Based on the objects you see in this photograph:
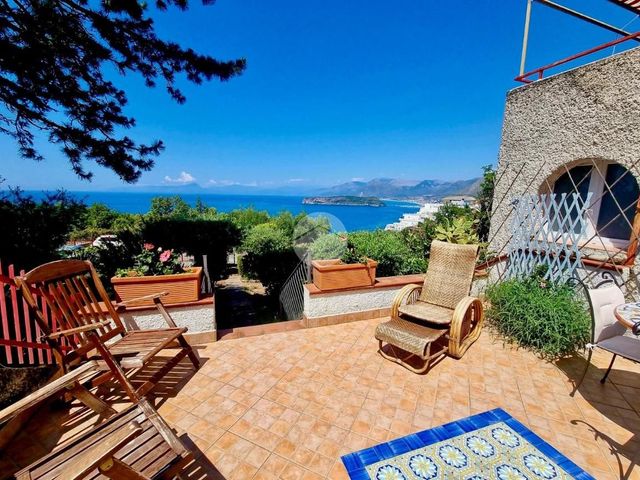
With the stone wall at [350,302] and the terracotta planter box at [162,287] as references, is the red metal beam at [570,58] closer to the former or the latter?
the stone wall at [350,302]

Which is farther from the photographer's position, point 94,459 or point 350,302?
point 350,302

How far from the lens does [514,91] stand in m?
5.02

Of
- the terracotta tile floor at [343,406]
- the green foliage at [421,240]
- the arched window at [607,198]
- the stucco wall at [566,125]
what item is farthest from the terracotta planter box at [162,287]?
the stucco wall at [566,125]

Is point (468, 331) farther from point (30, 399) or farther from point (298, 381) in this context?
point (30, 399)

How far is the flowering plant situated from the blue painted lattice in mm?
4994

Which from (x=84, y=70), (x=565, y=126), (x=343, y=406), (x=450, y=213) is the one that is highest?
(x=84, y=70)

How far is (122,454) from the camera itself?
142 centimetres

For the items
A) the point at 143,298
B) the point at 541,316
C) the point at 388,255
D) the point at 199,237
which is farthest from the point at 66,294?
the point at 541,316

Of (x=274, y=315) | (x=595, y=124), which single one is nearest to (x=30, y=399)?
(x=274, y=315)

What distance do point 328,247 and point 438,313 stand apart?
1647mm

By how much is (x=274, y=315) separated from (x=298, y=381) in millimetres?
3739

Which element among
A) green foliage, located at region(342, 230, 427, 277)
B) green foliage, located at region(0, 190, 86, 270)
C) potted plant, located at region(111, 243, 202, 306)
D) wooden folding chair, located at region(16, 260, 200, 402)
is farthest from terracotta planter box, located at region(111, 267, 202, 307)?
green foliage, located at region(342, 230, 427, 277)

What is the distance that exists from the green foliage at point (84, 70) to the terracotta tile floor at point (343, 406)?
3.94 meters

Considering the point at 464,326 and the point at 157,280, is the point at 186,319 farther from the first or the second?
the point at 464,326
